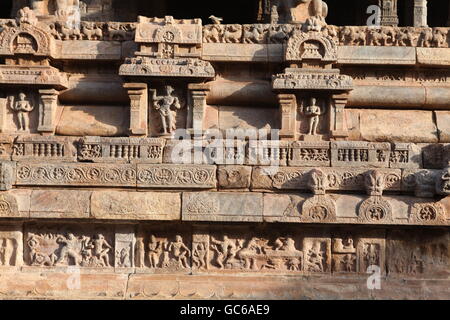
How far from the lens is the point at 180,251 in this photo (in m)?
8.88

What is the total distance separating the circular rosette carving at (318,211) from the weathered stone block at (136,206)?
1395 millimetres

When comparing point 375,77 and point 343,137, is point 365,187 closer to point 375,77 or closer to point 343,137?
point 343,137

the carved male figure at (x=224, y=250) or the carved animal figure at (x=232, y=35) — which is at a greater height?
the carved animal figure at (x=232, y=35)

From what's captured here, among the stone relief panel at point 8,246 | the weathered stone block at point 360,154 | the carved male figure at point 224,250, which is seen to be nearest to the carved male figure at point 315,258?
the carved male figure at point 224,250

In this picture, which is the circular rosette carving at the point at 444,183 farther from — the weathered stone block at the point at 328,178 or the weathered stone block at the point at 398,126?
the weathered stone block at the point at 398,126

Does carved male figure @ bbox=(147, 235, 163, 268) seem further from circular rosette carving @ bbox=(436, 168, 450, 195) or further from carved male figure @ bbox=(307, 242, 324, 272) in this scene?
circular rosette carving @ bbox=(436, 168, 450, 195)

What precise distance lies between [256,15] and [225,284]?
10.1 metres

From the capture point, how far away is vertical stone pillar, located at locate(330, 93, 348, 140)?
911cm

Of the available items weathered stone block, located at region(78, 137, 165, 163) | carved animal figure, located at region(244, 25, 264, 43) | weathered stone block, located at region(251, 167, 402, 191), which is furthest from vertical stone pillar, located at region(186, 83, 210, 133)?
weathered stone block, located at region(251, 167, 402, 191)

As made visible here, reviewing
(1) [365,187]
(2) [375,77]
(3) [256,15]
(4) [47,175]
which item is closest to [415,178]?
(1) [365,187]

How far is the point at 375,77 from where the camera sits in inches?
377

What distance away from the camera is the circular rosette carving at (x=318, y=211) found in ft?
28.3

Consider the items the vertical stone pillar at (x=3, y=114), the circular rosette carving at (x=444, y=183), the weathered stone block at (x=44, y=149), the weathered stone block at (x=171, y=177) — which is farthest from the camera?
the vertical stone pillar at (x=3, y=114)
